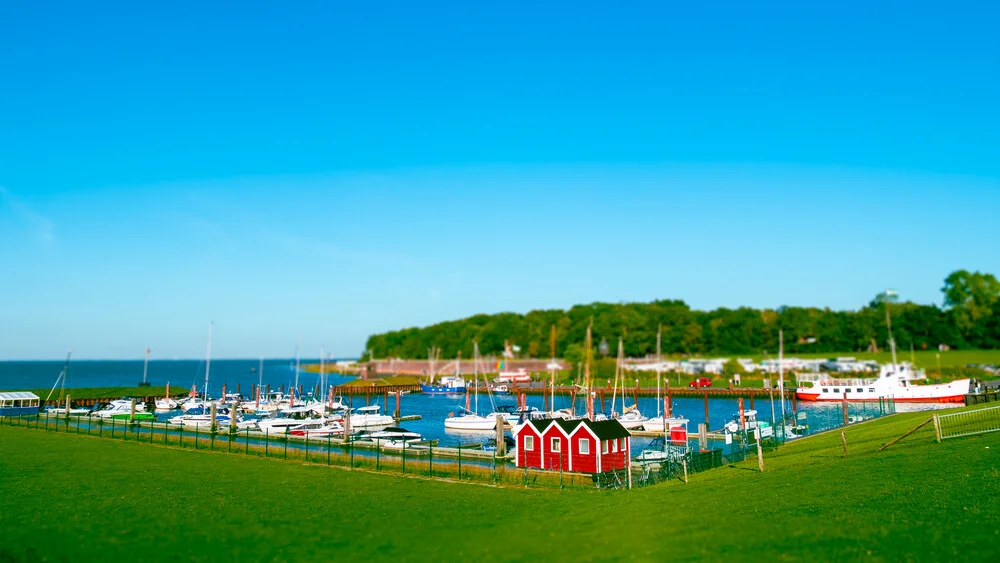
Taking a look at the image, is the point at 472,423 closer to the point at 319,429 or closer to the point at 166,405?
the point at 319,429

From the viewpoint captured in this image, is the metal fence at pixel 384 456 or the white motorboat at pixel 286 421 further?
the white motorboat at pixel 286 421

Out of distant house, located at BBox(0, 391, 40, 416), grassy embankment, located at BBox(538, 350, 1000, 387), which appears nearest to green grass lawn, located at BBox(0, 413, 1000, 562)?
distant house, located at BBox(0, 391, 40, 416)

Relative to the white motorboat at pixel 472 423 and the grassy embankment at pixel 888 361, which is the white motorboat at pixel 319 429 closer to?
the white motorboat at pixel 472 423

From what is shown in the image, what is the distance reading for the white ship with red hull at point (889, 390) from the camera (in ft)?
304

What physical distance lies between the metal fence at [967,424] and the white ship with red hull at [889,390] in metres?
38.7

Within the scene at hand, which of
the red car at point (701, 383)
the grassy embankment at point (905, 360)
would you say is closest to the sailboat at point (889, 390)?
the grassy embankment at point (905, 360)

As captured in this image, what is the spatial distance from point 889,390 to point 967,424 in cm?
6178

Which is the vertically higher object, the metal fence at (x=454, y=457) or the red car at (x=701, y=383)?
the red car at (x=701, y=383)

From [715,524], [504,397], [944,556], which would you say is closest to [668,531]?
[715,524]

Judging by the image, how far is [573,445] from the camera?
44.4m

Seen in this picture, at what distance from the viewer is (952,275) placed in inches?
7229

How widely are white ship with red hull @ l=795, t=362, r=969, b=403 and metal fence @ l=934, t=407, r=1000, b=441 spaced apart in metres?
38.7

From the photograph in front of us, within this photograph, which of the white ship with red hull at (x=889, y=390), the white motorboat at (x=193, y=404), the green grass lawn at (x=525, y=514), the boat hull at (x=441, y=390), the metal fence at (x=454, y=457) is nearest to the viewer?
the green grass lawn at (x=525, y=514)

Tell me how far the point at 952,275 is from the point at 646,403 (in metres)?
119
